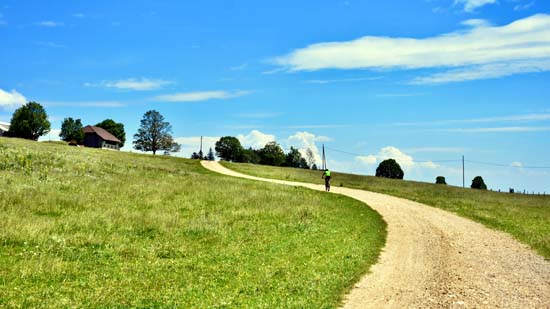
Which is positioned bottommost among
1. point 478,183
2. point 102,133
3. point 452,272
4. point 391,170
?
point 452,272

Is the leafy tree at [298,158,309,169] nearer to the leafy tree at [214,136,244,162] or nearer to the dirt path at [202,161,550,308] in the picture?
the leafy tree at [214,136,244,162]

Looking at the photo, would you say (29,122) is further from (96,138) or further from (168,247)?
(168,247)

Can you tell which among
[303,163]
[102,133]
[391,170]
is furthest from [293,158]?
[102,133]

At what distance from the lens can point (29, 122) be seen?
116 m

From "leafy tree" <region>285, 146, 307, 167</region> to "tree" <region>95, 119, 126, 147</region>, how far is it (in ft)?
206

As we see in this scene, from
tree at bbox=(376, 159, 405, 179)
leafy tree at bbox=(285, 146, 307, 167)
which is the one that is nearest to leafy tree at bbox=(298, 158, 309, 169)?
leafy tree at bbox=(285, 146, 307, 167)

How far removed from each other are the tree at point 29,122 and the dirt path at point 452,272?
119 meters

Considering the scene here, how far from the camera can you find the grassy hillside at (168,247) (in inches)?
454

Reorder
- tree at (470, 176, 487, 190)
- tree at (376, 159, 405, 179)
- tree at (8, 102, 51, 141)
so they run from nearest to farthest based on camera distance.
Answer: tree at (470, 176, 487, 190) < tree at (8, 102, 51, 141) < tree at (376, 159, 405, 179)

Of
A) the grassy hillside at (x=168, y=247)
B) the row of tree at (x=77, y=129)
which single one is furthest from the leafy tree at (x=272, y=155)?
the grassy hillside at (x=168, y=247)

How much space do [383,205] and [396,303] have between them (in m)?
21.7

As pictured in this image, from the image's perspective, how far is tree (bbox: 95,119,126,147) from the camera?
147 meters

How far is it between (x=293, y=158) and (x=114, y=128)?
228 feet

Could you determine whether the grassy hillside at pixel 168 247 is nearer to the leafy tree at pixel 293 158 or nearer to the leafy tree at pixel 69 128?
the leafy tree at pixel 69 128
